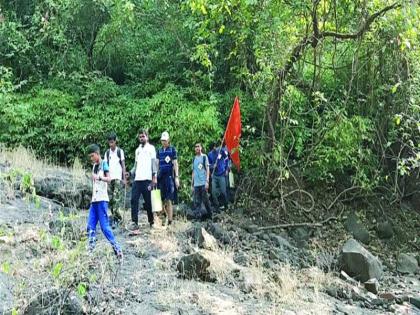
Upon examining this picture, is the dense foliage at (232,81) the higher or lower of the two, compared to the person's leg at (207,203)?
higher

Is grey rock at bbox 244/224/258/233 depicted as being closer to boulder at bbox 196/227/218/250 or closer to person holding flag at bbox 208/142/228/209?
person holding flag at bbox 208/142/228/209

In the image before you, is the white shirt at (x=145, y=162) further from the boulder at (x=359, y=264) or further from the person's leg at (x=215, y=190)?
the boulder at (x=359, y=264)

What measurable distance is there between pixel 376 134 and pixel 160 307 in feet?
28.6

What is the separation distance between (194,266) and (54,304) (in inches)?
90.0

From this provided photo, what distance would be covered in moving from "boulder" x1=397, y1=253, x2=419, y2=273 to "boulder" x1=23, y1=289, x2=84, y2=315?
7.42 m

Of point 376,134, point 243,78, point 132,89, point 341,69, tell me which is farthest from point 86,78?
Answer: point 376,134

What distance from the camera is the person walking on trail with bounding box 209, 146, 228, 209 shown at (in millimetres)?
12320

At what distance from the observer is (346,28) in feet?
39.8

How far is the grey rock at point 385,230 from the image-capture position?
1286 centimetres

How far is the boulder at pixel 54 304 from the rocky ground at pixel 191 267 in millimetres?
10

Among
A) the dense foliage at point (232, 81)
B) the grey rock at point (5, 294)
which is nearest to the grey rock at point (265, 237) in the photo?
the dense foliage at point (232, 81)

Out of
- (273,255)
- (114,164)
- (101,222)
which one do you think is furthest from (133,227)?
(273,255)

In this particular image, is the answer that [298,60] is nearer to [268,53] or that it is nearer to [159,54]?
[268,53]

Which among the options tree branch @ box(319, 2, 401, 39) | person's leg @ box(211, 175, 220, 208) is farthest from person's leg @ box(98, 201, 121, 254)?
tree branch @ box(319, 2, 401, 39)
